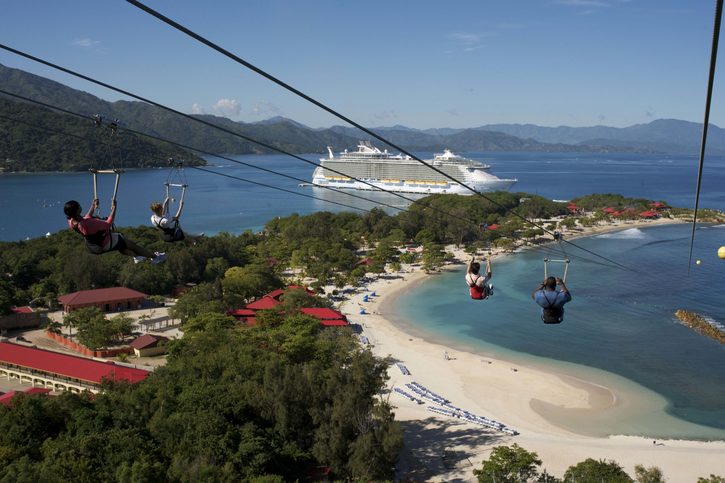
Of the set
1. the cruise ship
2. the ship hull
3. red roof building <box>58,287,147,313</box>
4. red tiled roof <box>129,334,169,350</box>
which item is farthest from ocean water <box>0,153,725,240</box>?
red tiled roof <box>129,334,169,350</box>

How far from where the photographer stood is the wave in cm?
4197

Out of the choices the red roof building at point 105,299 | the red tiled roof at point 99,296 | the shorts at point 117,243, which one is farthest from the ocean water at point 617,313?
the shorts at point 117,243

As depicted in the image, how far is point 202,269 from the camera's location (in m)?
26.9

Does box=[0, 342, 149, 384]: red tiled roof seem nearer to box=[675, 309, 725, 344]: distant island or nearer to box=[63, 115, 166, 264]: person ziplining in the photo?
box=[63, 115, 166, 264]: person ziplining

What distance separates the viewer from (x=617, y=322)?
2123cm

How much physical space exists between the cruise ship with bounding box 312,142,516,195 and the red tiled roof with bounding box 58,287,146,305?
157 feet

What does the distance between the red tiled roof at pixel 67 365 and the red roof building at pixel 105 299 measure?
556 cm

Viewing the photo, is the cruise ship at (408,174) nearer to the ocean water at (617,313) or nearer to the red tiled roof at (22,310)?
the ocean water at (617,313)

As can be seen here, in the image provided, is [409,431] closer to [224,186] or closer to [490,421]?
[490,421]

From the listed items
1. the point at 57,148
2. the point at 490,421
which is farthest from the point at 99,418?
the point at 57,148

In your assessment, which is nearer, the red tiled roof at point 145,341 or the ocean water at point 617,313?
the ocean water at point 617,313

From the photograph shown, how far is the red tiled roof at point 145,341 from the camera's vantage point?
17.4 m

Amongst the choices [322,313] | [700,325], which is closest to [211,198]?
[322,313]

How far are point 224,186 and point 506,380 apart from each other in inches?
3129
